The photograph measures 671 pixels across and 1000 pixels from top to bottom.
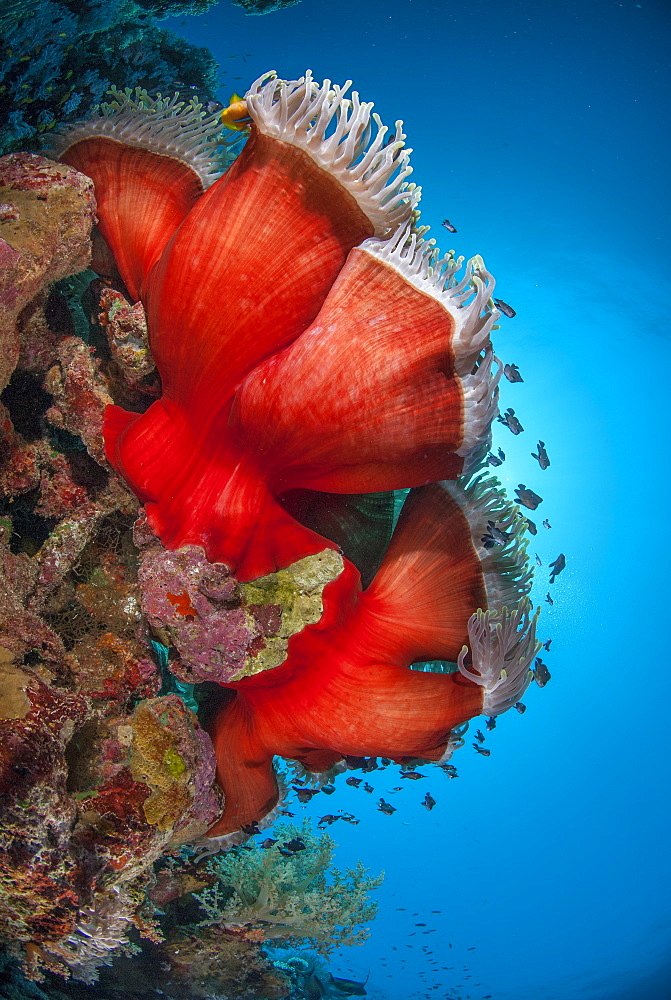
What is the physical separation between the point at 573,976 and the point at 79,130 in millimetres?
34165

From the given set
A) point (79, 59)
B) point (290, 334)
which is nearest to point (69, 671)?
point (290, 334)

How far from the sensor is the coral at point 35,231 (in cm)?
224

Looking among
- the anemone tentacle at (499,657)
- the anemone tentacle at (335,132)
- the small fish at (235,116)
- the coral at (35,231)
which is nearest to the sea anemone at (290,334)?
the anemone tentacle at (335,132)

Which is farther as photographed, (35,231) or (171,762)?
(171,762)

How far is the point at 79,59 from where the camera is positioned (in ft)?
10.5

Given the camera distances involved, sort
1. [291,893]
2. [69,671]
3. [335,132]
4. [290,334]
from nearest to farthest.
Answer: [335,132] < [290,334] < [69,671] < [291,893]

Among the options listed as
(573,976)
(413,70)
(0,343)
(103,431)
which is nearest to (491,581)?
(103,431)

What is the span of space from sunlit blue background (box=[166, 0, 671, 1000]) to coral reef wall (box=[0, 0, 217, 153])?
0.16 meters

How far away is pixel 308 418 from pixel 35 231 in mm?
1509

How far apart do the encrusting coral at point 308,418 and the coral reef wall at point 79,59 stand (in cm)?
36

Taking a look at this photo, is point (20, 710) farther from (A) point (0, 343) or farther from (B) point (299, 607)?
(A) point (0, 343)

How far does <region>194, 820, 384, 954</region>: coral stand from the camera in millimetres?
4852

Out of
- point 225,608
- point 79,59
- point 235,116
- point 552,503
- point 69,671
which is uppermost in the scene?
point 552,503

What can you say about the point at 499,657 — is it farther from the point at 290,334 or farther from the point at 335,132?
the point at 335,132
